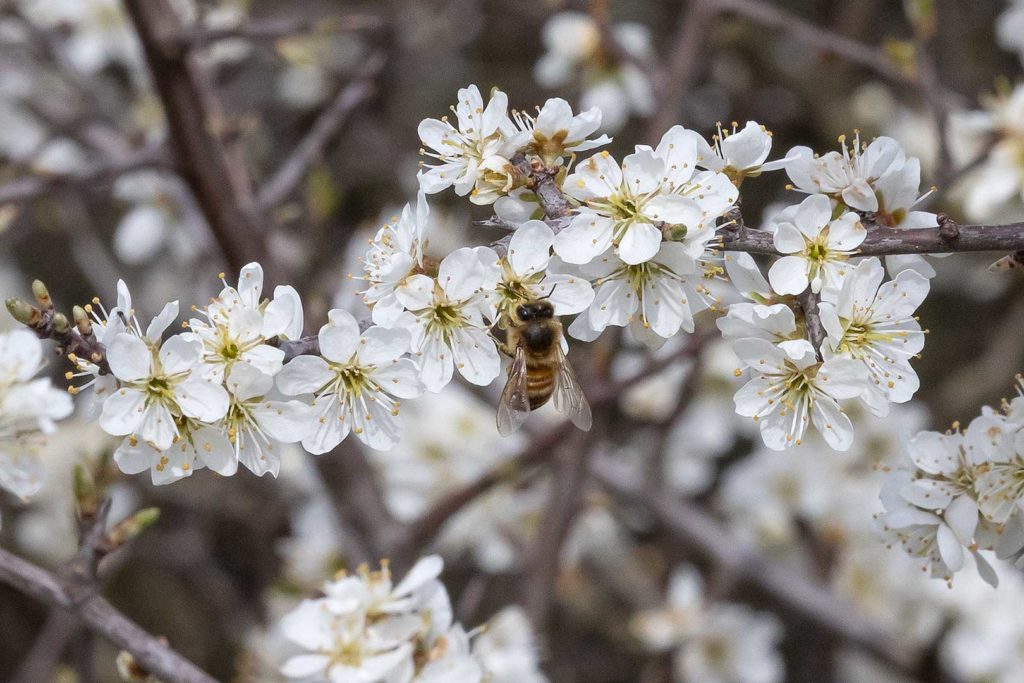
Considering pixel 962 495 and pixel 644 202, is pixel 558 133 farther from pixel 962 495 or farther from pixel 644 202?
pixel 962 495

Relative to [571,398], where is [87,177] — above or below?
above

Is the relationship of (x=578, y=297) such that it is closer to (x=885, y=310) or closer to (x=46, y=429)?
(x=885, y=310)

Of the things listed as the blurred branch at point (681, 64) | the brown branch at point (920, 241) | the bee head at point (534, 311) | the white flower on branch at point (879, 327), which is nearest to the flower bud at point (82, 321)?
the bee head at point (534, 311)

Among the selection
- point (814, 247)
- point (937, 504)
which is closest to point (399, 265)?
point (814, 247)

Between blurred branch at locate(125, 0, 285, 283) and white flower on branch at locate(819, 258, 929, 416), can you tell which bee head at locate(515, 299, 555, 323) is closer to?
white flower on branch at locate(819, 258, 929, 416)

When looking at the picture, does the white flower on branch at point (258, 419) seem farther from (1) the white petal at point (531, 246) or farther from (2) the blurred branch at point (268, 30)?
(2) the blurred branch at point (268, 30)

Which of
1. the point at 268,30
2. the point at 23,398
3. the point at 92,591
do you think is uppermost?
the point at 268,30
